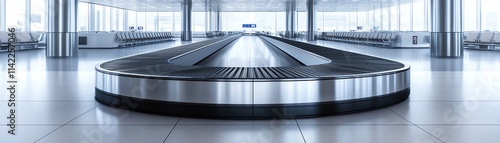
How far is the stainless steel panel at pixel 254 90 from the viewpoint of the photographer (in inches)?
161

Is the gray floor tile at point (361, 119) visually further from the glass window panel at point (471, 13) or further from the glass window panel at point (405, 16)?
the glass window panel at point (405, 16)

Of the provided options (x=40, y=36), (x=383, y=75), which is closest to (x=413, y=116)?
(x=383, y=75)

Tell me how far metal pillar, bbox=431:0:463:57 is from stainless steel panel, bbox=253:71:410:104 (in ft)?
32.4

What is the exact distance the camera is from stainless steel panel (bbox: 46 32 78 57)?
504 inches

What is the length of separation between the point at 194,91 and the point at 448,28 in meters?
11.7

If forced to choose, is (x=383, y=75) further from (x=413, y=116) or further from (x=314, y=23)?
(x=314, y=23)

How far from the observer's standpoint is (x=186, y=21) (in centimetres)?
3372

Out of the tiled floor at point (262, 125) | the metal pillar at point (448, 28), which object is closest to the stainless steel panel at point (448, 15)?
the metal pillar at point (448, 28)

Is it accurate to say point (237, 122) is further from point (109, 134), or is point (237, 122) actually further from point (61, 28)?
point (61, 28)

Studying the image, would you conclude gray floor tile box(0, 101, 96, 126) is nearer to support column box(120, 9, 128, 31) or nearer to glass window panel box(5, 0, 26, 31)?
glass window panel box(5, 0, 26, 31)

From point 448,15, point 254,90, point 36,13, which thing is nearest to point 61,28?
point 254,90

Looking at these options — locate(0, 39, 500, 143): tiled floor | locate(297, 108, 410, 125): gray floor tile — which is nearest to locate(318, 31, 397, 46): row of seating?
locate(0, 39, 500, 143): tiled floor

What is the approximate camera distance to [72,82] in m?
6.83

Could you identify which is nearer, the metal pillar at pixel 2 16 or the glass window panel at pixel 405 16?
the metal pillar at pixel 2 16
